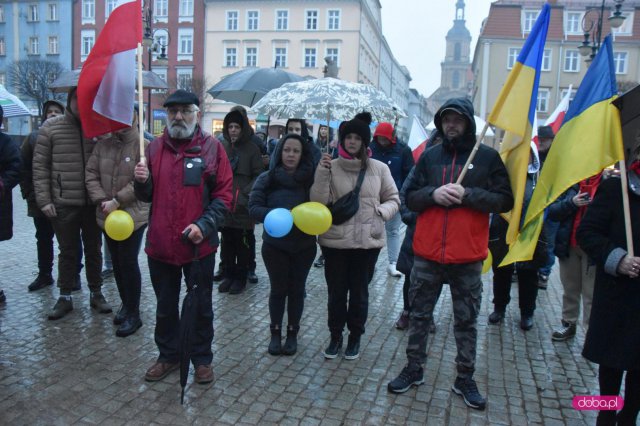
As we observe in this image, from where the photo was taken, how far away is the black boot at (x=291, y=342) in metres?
4.54

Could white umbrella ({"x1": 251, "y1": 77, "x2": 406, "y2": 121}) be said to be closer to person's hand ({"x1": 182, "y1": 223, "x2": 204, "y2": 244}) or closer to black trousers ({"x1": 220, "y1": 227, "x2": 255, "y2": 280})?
person's hand ({"x1": 182, "y1": 223, "x2": 204, "y2": 244})

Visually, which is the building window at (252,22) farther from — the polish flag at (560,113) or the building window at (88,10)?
the polish flag at (560,113)

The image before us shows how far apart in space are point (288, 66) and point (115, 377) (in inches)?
1790

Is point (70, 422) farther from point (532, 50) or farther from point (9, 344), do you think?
point (532, 50)

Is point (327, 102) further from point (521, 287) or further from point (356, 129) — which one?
point (521, 287)

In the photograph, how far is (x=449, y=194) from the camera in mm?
3555

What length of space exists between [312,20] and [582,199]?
45.1 m

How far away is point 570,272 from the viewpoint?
523cm

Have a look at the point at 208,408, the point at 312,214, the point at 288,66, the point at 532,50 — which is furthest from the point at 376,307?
the point at 288,66

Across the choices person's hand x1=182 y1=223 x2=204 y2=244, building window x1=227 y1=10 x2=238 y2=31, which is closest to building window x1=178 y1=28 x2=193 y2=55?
building window x1=227 y1=10 x2=238 y2=31

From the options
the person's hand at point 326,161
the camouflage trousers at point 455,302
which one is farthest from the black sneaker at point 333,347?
the person's hand at point 326,161

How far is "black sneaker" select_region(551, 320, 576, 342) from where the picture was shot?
16.9ft

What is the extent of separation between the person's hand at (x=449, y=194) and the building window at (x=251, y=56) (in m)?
46.0

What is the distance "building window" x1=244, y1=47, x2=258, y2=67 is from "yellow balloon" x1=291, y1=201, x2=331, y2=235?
45.4 meters
